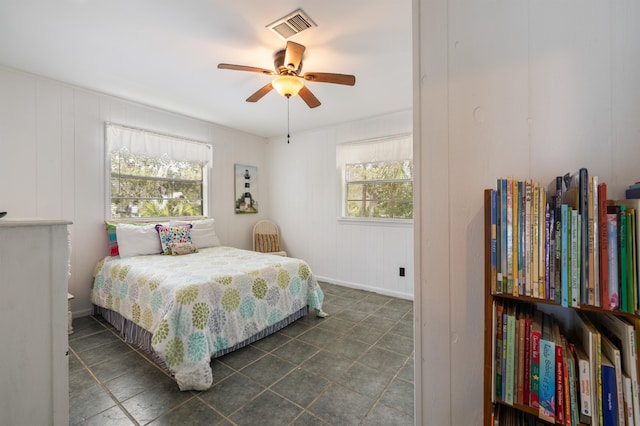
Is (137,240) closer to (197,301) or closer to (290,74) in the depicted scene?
(197,301)

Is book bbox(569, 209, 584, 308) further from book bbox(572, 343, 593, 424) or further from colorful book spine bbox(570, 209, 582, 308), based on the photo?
book bbox(572, 343, 593, 424)

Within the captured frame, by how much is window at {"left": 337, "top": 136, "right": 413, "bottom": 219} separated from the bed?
1.55m

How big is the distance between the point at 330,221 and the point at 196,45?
284cm

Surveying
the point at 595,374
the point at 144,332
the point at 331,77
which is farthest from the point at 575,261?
the point at 144,332

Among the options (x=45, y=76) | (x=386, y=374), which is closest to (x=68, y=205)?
(x=45, y=76)

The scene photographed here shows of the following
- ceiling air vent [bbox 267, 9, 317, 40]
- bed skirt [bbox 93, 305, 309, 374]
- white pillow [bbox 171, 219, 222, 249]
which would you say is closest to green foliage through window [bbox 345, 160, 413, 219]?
bed skirt [bbox 93, 305, 309, 374]

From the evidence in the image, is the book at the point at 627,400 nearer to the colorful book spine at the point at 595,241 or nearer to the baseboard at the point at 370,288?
the colorful book spine at the point at 595,241

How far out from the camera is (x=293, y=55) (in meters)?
1.96

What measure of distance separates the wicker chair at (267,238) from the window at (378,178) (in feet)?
4.50

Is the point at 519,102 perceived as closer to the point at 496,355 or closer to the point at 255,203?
the point at 496,355

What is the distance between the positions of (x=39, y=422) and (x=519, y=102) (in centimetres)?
216

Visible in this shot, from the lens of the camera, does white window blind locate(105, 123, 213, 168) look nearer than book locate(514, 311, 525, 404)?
No

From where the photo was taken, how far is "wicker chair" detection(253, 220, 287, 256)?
450 cm

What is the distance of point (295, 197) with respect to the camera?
15.3 feet
